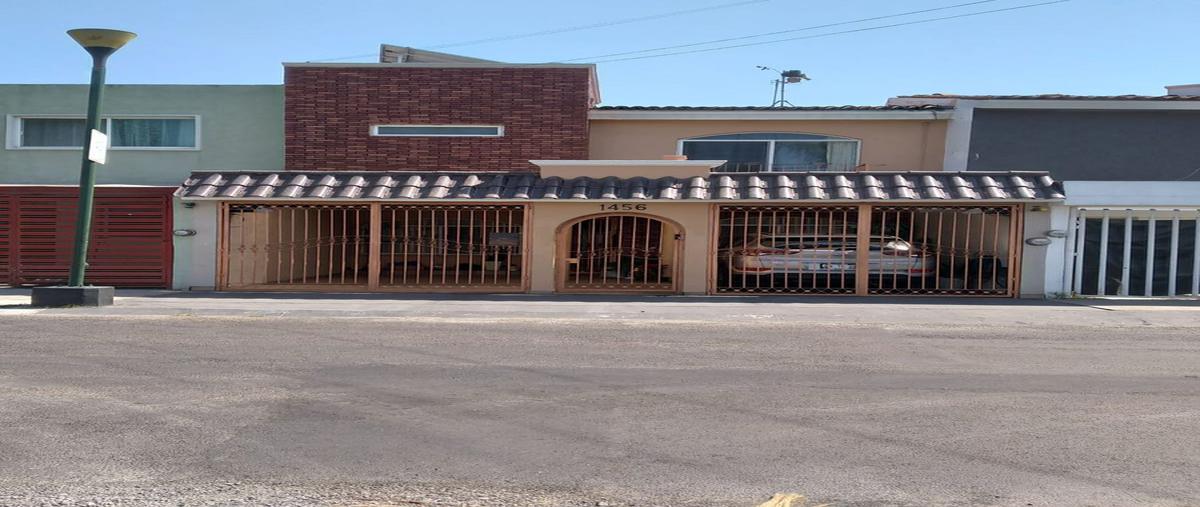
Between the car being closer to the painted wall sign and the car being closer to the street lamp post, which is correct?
the painted wall sign

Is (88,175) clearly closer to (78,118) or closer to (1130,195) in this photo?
(78,118)

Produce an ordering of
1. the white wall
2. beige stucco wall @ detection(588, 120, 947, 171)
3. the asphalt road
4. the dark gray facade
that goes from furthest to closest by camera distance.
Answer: beige stucco wall @ detection(588, 120, 947, 171) < the dark gray facade < the white wall < the asphalt road

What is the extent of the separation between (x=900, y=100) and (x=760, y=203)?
8.05 metres

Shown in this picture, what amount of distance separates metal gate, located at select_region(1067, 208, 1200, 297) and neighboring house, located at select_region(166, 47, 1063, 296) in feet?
3.23

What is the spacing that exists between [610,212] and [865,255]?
4803 mm

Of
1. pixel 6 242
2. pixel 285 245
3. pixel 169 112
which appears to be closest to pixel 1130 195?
pixel 285 245

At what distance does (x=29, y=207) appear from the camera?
18078 millimetres

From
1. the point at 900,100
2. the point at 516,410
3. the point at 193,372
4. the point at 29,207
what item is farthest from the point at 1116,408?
the point at 29,207

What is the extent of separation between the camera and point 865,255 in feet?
56.8

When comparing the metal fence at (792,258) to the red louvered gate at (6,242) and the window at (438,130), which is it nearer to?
the window at (438,130)

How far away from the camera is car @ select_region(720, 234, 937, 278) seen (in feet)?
57.4

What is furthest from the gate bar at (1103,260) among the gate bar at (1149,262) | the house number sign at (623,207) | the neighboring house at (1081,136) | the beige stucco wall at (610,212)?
the house number sign at (623,207)

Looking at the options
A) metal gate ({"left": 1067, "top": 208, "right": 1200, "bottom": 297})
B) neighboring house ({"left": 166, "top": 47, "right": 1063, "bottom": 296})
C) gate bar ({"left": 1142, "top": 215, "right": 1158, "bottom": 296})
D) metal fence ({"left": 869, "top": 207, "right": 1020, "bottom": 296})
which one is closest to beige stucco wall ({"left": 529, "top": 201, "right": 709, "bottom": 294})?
neighboring house ({"left": 166, "top": 47, "right": 1063, "bottom": 296})

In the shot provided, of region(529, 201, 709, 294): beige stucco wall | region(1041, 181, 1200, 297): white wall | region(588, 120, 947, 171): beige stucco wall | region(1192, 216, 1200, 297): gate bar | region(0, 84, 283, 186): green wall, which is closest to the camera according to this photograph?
region(1041, 181, 1200, 297): white wall
